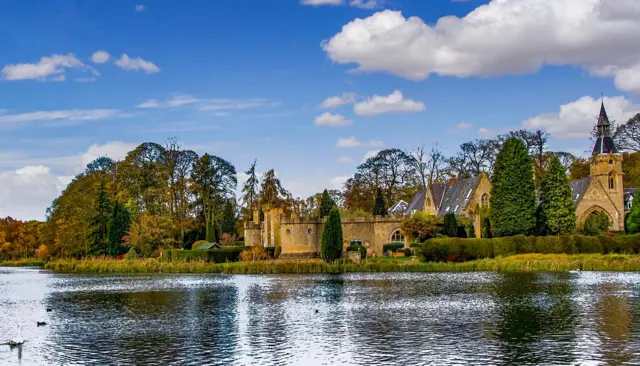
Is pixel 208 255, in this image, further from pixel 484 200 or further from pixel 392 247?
pixel 484 200

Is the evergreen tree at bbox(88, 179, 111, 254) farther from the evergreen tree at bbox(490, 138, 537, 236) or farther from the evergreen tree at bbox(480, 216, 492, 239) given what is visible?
the evergreen tree at bbox(490, 138, 537, 236)

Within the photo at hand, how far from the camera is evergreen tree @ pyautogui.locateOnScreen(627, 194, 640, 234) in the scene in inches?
2099

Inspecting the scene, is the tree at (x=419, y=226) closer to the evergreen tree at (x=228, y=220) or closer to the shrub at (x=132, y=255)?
the shrub at (x=132, y=255)

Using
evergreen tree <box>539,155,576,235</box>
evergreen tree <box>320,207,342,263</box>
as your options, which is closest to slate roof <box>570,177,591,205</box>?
evergreen tree <box>539,155,576,235</box>

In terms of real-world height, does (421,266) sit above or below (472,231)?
below

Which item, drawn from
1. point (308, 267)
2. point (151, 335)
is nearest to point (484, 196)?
point (308, 267)

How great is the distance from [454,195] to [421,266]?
19285 mm

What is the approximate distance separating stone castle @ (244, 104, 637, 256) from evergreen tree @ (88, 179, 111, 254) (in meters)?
12.5

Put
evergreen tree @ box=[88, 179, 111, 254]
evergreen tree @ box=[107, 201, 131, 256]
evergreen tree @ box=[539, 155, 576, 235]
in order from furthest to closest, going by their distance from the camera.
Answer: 1. evergreen tree @ box=[88, 179, 111, 254]
2. evergreen tree @ box=[107, 201, 131, 256]
3. evergreen tree @ box=[539, 155, 576, 235]

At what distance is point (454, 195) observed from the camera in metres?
63.0

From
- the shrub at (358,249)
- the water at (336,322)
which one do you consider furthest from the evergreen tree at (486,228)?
the water at (336,322)

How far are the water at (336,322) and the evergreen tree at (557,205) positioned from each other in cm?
1652

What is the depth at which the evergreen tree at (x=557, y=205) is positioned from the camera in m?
52.8

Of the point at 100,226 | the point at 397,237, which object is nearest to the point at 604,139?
the point at 397,237
